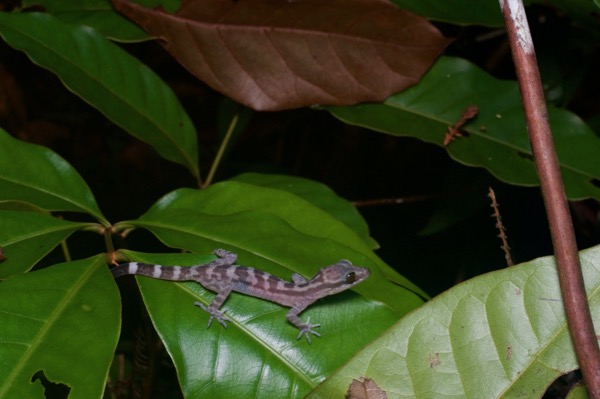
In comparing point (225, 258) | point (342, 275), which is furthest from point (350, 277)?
point (225, 258)

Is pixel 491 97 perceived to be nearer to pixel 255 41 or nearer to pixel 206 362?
pixel 255 41

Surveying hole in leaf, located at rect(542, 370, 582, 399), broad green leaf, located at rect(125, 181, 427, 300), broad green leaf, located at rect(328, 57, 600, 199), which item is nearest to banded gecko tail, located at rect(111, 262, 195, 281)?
broad green leaf, located at rect(125, 181, 427, 300)

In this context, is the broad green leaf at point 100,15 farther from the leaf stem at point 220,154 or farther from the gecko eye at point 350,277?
the gecko eye at point 350,277

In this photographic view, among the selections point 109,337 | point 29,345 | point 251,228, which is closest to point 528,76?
point 251,228

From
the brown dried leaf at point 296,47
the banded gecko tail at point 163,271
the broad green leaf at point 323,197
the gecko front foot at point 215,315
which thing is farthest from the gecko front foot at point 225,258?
the brown dried leaf at point 296,47

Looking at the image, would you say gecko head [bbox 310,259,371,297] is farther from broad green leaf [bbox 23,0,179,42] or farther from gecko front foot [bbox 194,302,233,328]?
broad green leaf [bbox 23,0,179,42]
